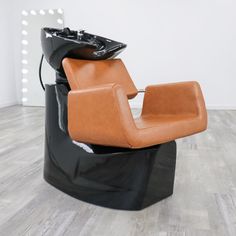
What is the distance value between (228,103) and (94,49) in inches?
155

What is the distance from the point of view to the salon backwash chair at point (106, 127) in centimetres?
142

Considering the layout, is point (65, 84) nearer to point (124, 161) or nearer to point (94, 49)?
point (94, 49)

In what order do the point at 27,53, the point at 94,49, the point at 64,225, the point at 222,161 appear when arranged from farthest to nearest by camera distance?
the point at 27,53 < the point at 222,161 < the point at 94,49 < the point at 64,225

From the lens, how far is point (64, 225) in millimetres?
1450

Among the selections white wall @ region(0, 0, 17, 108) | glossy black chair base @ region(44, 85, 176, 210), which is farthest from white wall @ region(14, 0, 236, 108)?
glossy black chair base @ region(44, 85, 176, 210)

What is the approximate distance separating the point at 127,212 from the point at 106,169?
23cm

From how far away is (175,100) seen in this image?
1848 mm

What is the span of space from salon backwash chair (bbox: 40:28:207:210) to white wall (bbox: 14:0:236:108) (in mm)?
3458

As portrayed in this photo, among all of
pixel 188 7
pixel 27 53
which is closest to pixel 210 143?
pixel 188 7

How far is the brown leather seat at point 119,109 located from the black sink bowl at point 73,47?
47 mm

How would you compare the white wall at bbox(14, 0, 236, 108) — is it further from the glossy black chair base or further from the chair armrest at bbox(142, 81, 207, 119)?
the glossy black chair base

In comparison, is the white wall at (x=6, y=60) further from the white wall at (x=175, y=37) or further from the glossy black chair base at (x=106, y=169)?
the glossy black chair base at (x=106, y=169)

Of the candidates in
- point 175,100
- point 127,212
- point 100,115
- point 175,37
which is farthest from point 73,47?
point 175,37

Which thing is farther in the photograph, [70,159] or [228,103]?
[228,103]
